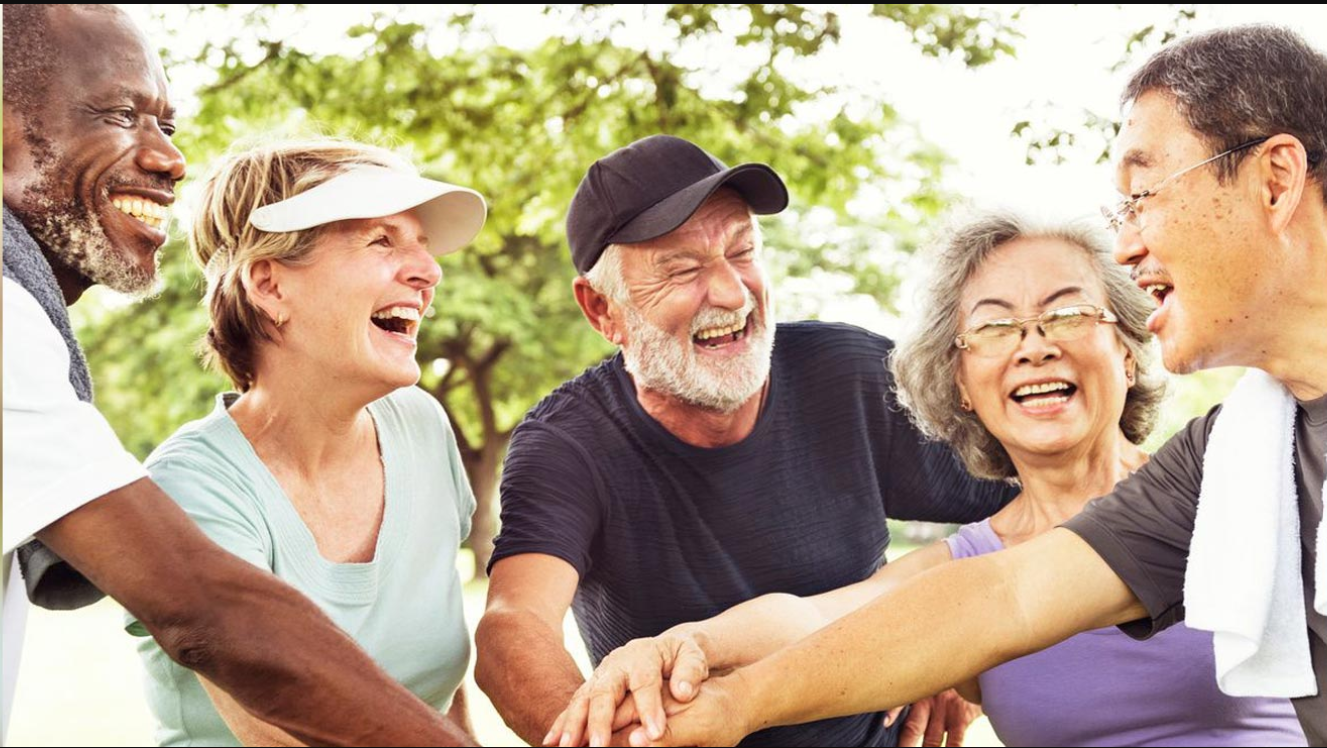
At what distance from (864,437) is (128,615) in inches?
77.1

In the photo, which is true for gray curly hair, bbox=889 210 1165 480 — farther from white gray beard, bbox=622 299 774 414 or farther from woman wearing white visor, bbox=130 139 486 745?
woman wearing white visor, bbox=130 139 486 745

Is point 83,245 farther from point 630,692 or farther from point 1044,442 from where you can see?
point 1044,442

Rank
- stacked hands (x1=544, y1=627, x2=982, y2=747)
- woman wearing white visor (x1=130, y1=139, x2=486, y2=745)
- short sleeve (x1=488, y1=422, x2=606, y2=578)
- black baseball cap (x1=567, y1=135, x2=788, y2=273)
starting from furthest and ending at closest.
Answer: black baseball cap (x1=567, y1=135, x2=788, y2=273) → short sleeve (x1=488, y1=422, x2=606, y2=578) → woman wearing white visor (x1=130, y1=139, x2=486, y2=745) → stacked hands (x1=544, y1=627, x2=982, y2=747)

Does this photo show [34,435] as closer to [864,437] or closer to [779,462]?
[779,462]

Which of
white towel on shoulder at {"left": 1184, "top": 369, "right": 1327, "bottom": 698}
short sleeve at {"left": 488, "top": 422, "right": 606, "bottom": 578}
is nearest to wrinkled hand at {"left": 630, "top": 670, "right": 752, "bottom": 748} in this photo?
short sleeve at {"left": 488, "top": 422, "right": 606, "bottom": 578}

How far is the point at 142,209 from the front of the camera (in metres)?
2.56

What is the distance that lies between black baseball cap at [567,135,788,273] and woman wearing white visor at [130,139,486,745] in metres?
0.57

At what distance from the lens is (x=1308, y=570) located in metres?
2.54

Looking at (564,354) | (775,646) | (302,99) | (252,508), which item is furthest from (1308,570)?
(564,354)

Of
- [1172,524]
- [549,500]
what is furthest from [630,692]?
[1172,524]

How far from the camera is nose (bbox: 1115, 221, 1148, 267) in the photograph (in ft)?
8.46

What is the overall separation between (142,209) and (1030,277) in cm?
211

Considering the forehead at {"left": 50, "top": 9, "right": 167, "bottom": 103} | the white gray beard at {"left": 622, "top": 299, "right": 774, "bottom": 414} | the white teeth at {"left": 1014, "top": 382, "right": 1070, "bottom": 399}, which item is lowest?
the white gray beard at {"left": 622, "top": 299, "right": 774, "bottom": 414}

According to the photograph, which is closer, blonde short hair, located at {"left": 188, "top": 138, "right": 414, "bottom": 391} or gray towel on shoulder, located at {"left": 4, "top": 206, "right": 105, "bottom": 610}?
gray towel on shoulder, located at {"left": 4, "top": 206, "right": 105, "bottom": 610}
